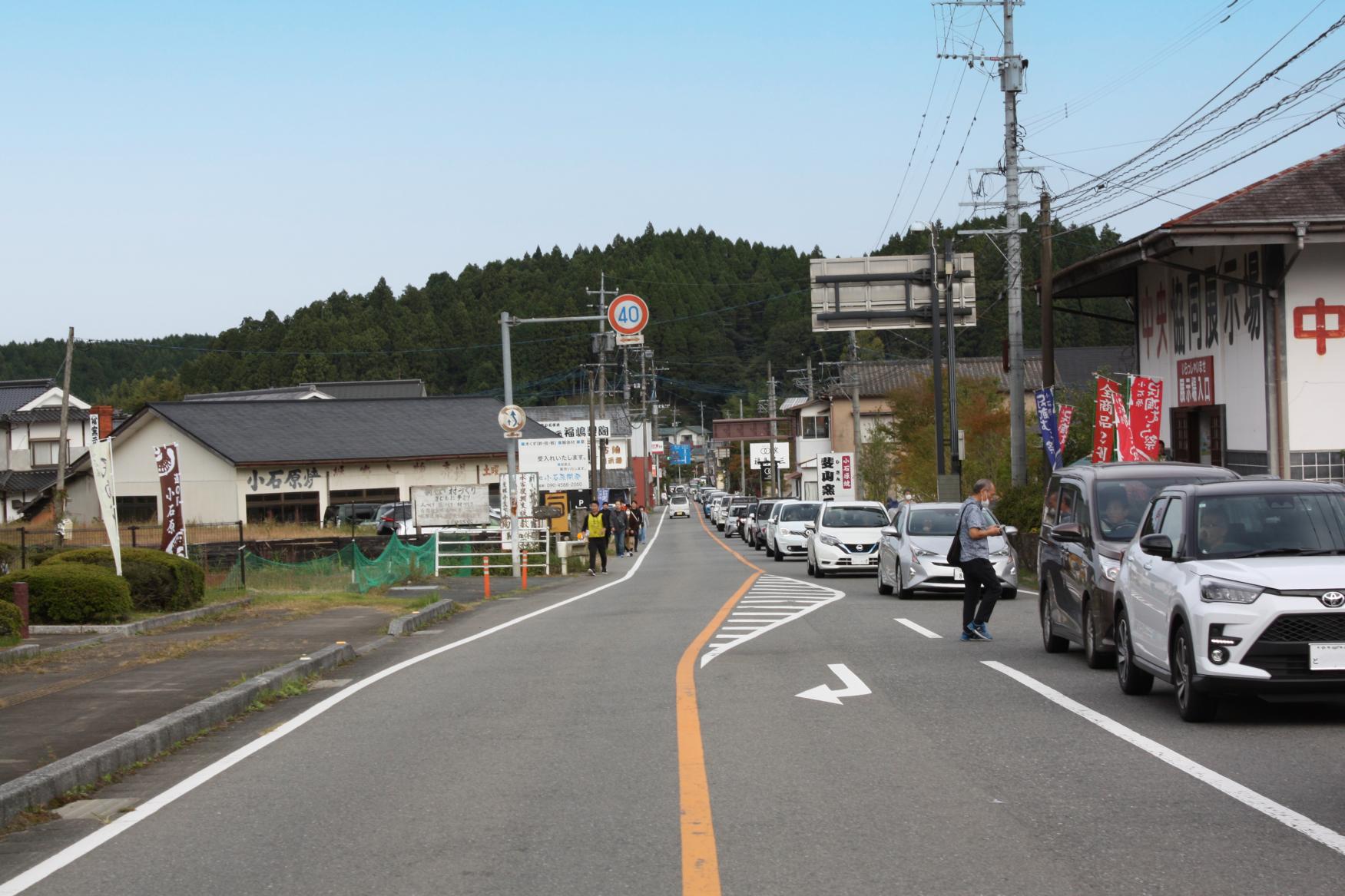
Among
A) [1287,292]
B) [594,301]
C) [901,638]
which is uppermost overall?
[594,301]

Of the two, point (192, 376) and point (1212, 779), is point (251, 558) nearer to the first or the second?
point (1212, 779)

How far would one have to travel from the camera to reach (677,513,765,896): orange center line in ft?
17.5

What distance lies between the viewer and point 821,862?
5.50 metres

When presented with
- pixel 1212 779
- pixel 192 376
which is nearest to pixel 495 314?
pixel 192 376

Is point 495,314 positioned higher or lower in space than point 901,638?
higher

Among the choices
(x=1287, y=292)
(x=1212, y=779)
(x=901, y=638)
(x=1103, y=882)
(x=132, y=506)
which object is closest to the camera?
(x=1103, y=882)

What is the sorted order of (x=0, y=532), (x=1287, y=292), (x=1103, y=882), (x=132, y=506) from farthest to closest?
(x=132, y=506)
(x=0, y=532)
(x=1287, y=292)
(x=1103, y=882)

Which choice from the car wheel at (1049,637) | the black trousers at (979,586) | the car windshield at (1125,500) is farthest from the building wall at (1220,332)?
the car windshield at (1125,500)

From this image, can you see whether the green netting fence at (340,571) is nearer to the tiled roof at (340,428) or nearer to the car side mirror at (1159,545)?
the tiled roof at (340,428)

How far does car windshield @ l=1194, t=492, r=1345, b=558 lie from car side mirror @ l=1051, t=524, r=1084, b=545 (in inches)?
81.6

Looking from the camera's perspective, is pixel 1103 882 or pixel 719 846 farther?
pixel 719 846

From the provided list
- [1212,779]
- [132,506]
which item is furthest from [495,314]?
[1212,779]

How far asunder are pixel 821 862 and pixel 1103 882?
113 centimetres

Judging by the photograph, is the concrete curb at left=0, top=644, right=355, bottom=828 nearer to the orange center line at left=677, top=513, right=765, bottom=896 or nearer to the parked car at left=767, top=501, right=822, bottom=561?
the orange center line at left=677, top=513, right=765, bottom=896
